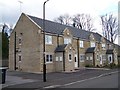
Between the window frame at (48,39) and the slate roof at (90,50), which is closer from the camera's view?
the window frame at (48,39)

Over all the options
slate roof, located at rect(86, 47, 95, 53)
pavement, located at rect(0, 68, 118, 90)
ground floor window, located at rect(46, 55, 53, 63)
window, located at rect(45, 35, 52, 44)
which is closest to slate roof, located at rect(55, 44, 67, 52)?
ground floor window, located at rect(46, 55, 53, 63)

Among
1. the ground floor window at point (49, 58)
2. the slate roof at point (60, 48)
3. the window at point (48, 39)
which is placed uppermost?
the window at point (48, 39)

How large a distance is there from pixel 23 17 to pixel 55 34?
570cm

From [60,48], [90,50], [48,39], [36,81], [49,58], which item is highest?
[48,39]

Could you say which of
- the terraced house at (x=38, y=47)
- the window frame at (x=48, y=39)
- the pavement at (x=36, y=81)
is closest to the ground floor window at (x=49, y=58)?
the terraced house at (x=38, y=47)

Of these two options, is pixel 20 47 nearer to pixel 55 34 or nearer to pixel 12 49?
pixel 12 49

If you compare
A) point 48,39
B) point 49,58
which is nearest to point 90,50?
point 49,58

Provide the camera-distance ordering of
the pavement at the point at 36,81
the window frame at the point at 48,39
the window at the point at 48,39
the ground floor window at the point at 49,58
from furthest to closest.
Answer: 1. the window frame at the point at 48,39
2. the ground floor window at the point at 49,58
3. the window at the point at 48,39
4. the pavement at the point at 36,81

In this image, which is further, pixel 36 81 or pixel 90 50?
pixel 90 50

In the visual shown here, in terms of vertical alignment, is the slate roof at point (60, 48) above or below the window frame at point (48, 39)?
below

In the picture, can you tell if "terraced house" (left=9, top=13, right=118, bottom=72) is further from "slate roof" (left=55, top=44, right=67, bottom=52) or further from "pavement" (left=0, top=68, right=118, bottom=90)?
"pavement" (left=0, top=68, right=118, bottom=90)

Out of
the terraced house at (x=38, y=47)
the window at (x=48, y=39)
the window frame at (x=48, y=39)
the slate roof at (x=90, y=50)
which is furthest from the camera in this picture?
the slate roof at (x=90, y=50)

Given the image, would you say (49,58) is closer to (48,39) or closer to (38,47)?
(38,47)

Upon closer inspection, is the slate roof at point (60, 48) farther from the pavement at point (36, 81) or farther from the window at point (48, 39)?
the pavement at point (36, 81)
